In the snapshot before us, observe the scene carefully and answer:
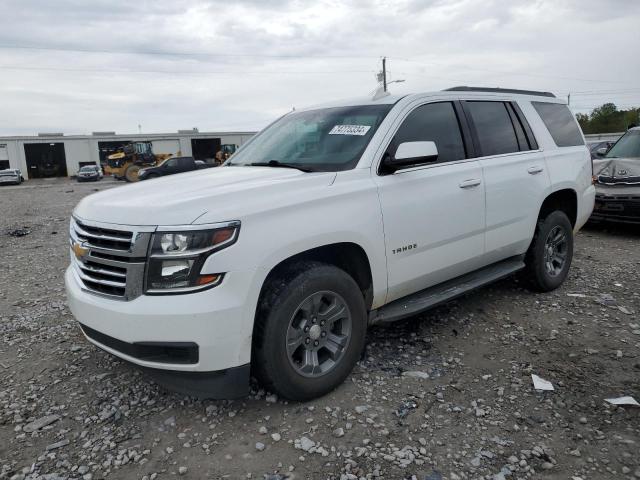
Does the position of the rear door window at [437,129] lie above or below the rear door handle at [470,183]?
above

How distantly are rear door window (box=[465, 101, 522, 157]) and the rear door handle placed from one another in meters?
0.33

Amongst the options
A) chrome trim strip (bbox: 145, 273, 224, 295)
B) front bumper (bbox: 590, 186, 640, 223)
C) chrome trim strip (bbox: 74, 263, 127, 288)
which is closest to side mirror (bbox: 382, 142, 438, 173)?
chrome trim strip (bbox: 145, 273, 224, 295)

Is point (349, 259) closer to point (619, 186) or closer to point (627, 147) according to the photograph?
point (619, 186)

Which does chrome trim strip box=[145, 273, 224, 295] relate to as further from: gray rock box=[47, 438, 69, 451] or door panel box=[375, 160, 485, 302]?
door panel box=[375, 160, 485, 302]

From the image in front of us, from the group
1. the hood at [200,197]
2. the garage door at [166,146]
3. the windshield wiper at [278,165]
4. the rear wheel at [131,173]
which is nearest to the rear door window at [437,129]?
the windshield wiper at [278,165]

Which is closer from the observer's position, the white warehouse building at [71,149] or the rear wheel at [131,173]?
the rear wheel at [131,173]

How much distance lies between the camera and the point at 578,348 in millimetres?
3719

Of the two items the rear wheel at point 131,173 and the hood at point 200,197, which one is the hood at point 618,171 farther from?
the rear wheel at point 131,173

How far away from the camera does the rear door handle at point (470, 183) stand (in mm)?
3727

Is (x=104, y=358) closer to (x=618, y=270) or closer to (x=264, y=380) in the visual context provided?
(x=264, y=380)

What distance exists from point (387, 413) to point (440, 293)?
114 centimetres

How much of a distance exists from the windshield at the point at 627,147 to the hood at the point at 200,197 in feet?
24.5

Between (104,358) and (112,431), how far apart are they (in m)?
1.05

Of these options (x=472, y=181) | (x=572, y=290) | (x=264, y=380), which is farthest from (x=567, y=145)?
(x=264, y=380)
